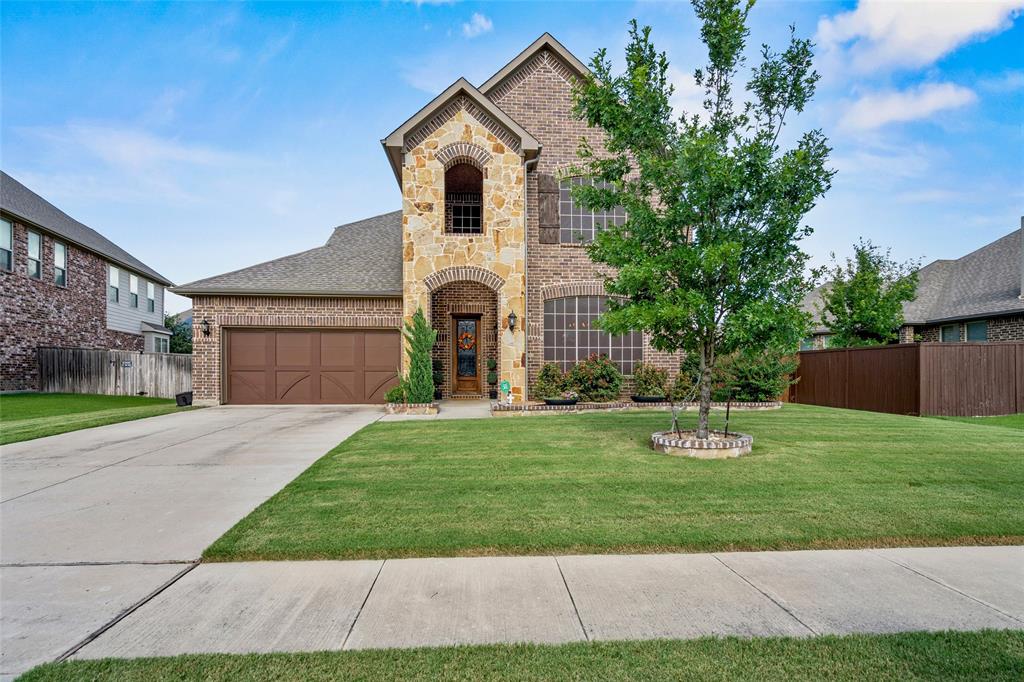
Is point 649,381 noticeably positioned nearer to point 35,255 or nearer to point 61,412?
point 61,412

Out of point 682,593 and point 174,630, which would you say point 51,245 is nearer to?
point 174,630

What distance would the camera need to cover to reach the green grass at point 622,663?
7.64 feet

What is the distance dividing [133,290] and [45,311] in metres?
6.32

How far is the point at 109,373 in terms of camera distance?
1938 centimetres

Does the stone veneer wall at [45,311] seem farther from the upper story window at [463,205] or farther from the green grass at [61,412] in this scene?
the upper story window at [463,205]

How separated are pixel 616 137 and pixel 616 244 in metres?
1.72

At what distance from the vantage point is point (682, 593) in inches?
126

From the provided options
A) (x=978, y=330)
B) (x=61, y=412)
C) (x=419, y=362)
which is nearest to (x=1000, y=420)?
(x=978, y=330)

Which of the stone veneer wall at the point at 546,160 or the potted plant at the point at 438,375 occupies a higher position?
the stone veneer wall at the point at 546,160

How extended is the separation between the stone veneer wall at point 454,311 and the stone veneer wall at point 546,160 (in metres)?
1.59

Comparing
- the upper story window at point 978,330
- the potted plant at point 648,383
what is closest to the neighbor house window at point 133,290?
the potted plant at point 648,383

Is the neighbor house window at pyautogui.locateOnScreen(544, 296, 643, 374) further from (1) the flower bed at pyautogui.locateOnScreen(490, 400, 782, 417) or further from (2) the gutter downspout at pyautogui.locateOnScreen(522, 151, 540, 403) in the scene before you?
(1) the flower bed at pyautogui.locateOnScreen(490, 400, 782, 417)

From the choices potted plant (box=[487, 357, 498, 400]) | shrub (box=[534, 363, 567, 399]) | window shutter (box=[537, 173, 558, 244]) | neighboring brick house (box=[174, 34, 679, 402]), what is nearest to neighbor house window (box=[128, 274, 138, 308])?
neighboring brick house (box=[174, 34, 679, 402])

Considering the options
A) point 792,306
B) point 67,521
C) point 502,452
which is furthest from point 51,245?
point 792,306
